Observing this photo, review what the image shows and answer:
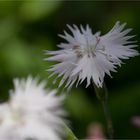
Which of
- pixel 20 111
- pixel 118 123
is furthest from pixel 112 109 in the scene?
pixel 20 111

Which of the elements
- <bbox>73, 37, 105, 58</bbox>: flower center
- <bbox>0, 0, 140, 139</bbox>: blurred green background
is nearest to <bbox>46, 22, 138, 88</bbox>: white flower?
<bbox>73, 37, 105, 58</bbox>: flower center

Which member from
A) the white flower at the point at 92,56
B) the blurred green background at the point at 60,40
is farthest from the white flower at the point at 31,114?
the blurred green background at the point at 60,40

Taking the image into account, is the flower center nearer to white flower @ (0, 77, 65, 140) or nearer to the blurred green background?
white flower @ (0, 77, 65, 140)

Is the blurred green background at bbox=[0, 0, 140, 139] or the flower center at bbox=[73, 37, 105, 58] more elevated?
the blurred green background at bbox=[0, 0, 140, 139]

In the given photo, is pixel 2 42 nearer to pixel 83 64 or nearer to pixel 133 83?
pixel 133 83

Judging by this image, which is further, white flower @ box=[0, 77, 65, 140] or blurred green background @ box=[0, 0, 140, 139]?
blurred green background @ box=[0, 0, 140, 139]

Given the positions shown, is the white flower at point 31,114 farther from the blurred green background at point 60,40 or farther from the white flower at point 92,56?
the blurred green background at point 60,40

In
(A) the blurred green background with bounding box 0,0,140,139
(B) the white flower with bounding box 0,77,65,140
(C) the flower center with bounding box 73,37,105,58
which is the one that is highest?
(A) the blurred green background with bounding box 0,0,140,139

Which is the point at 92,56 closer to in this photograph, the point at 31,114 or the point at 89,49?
the point at 89,49

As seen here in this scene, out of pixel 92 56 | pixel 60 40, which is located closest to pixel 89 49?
pixel 92 56
